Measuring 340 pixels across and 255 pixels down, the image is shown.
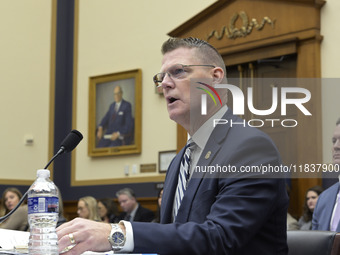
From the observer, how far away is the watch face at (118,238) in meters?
1.98

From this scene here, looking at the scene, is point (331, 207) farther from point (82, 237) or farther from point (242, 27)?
point (242, 27)

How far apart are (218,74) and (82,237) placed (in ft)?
3.71

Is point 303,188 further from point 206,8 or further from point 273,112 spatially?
point 206,8

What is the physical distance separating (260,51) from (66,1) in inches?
200

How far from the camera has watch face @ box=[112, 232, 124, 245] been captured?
6.49ft

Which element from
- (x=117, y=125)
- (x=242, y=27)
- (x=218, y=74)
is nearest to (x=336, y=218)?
(x=218, y=74)

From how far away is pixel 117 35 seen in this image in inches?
→ 474

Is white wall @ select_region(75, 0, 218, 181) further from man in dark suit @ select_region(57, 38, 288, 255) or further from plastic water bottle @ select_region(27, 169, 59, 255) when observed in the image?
plastic water bottle @ select_region(27, 169, 59, 255)

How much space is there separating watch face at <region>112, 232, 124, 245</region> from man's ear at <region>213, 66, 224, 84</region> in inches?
38.3

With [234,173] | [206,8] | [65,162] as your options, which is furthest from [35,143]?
[234,173]

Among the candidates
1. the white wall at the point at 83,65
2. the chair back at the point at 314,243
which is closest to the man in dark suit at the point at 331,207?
the chair back at the point at 314,243

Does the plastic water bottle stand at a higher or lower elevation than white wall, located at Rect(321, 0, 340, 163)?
lower

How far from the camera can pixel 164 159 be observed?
11039 mm

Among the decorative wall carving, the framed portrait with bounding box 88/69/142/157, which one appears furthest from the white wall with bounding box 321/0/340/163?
the framed portrait with bounding box 88/69/142/157
